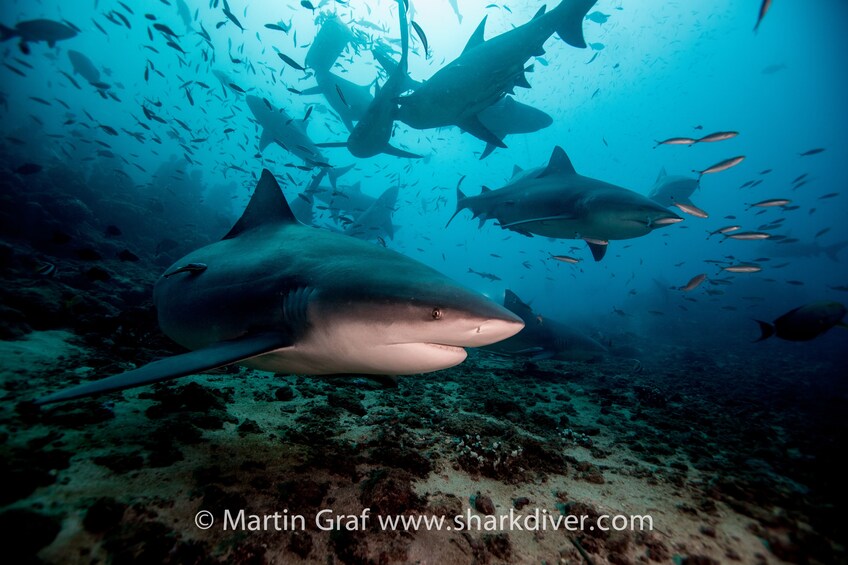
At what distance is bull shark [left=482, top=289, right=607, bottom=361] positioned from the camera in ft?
25.3

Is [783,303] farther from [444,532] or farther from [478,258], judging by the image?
[478,258]

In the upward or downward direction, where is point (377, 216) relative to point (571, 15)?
downward

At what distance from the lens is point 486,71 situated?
18.8 ft

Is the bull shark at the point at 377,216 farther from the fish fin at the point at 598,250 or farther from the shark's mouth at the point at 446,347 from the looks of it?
the shark's mouth at the point at 446,347

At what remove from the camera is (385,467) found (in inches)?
101

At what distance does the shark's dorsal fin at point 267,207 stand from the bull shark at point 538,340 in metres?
5.53

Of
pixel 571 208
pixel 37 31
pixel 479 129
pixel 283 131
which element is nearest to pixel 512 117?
pixel 479 129

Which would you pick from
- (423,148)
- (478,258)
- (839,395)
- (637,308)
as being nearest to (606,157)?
(423,148)

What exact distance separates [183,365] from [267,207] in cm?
218

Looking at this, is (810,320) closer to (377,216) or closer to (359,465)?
(359,465)

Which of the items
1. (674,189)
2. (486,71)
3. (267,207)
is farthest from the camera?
(674,189)

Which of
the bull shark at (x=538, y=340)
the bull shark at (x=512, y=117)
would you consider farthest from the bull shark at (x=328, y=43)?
the bull shark at (x=538, y=340)

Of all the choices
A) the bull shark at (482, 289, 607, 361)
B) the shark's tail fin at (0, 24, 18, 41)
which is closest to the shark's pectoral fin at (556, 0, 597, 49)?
the bull shark at (482, 289, 607, 361)

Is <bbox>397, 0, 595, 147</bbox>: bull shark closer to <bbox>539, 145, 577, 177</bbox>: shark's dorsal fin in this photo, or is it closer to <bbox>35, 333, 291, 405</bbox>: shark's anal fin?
<bbox>539, 145, 577, 177</bbox>: shark's dorsal fin
